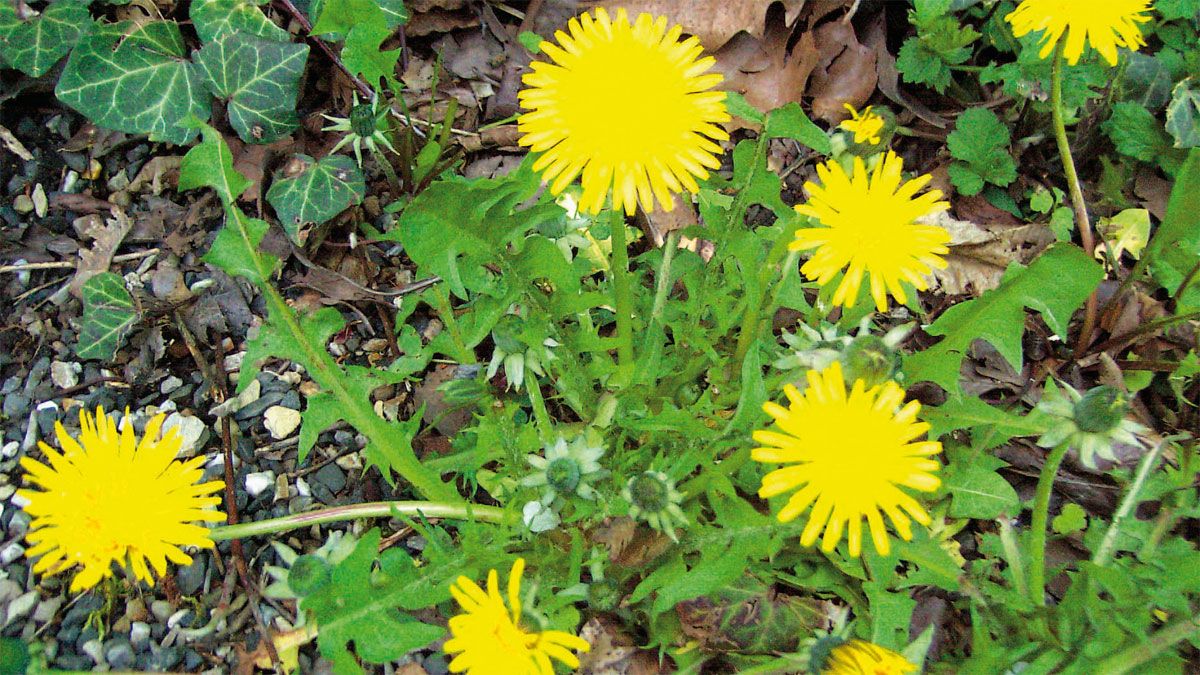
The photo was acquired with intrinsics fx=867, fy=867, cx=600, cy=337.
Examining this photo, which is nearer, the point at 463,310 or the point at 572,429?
the point at 572,429

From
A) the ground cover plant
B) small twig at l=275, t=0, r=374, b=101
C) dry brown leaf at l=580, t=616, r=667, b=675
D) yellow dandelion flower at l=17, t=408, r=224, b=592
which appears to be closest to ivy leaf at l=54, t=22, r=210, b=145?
the ground cover plant

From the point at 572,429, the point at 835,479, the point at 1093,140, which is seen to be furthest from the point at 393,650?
the point at 1093,140

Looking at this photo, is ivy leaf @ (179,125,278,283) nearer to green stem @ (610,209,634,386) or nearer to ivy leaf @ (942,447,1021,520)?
green stem @ (610,209,634,386)

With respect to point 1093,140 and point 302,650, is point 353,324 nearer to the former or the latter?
point 302,650

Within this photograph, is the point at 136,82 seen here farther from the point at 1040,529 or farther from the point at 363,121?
the point at 1040,529

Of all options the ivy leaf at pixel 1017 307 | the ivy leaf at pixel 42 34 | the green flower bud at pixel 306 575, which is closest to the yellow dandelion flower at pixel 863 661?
the ivy leaf at pixel 1017 307

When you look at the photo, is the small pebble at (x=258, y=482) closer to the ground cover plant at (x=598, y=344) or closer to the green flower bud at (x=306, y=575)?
the ground cover plant at (x=598, y=344)
